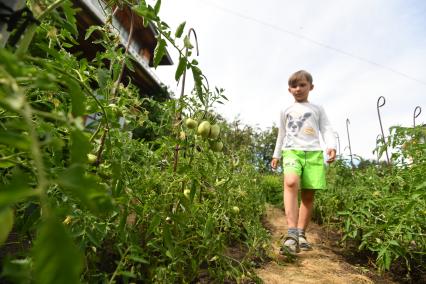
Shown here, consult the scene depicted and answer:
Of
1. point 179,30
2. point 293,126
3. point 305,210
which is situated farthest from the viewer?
point 293,126

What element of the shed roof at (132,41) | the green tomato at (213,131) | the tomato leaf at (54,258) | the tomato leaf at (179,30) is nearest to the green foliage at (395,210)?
the green tomato at (213,131)

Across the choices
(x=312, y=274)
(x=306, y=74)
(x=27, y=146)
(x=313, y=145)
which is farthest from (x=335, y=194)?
(x=27, y=146)

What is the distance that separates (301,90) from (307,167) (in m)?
0.81

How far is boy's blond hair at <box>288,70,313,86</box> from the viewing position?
329 cm

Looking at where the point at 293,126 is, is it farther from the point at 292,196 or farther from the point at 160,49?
the point at 160,49

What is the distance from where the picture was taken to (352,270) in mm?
2350

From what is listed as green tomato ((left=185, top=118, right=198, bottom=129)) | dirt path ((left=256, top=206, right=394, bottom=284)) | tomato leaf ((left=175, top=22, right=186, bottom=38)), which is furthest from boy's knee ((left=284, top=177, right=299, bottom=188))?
tomato leaf ((left=175, top=22, right=186, bottom=38))

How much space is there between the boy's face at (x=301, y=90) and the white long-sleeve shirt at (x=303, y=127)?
0.06 m

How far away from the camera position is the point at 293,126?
320cm

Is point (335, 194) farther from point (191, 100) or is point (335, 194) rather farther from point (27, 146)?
point (27, 146)

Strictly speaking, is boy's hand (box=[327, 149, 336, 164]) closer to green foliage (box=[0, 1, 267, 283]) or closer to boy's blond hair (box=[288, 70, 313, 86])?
boy's blond hair (box=[288, 70, 313, 86])

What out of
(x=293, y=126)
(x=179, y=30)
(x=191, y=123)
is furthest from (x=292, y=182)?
(x=179, y=30)

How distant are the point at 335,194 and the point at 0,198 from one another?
12.2 ft

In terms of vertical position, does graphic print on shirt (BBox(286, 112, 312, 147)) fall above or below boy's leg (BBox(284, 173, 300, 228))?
above
